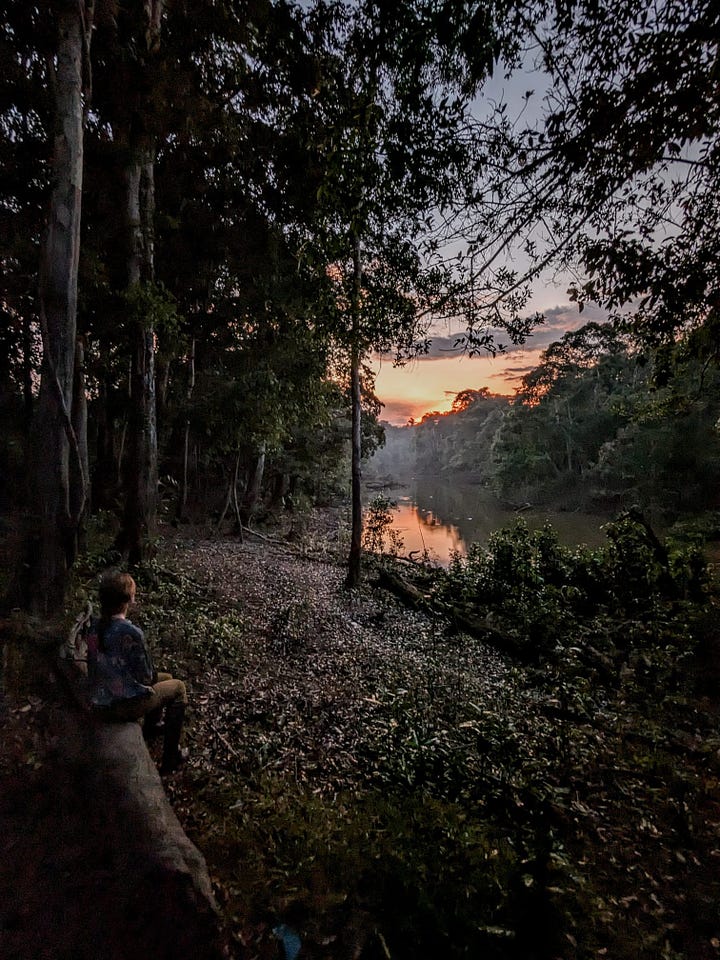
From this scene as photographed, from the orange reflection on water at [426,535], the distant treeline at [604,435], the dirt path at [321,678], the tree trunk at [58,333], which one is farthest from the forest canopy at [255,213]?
the orange reflection on water at [426,535]

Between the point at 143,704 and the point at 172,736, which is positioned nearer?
the point at 143,704

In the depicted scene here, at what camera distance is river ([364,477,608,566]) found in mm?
21438

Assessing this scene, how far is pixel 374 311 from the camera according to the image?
4941mm

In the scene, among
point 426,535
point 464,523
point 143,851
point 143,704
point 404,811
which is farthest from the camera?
point 464,523

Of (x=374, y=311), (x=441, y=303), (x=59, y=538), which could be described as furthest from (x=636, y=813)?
(x=59, y=538)

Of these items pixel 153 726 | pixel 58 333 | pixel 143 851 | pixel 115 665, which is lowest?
pixel 153 726

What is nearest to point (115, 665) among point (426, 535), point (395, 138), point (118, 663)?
point (118, 663)

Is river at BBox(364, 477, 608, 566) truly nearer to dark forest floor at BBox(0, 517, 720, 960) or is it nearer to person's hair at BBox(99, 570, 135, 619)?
dark forest floor at BBox(0, 517, 720, 960)

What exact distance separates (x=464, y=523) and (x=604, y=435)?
49.8 feet

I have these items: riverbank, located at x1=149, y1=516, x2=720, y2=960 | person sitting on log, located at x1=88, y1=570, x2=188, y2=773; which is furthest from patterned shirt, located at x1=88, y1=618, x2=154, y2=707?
riverbank, located at x1=149, y1=516, x2=720, y2=960

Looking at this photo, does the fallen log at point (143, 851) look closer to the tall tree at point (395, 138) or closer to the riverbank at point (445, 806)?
the riverbank at point (445, 806)

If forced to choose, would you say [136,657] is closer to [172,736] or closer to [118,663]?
[118,663]

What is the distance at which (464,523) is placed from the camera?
2923 centimetres

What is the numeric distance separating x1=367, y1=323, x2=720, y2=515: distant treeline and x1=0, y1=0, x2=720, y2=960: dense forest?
5081 mm
